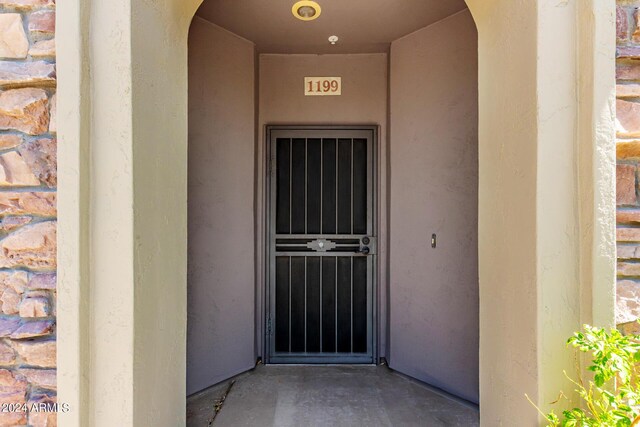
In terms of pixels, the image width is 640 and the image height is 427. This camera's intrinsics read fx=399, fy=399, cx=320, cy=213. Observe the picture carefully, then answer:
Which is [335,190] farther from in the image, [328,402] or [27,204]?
[27,204]

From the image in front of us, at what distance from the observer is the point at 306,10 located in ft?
8.77

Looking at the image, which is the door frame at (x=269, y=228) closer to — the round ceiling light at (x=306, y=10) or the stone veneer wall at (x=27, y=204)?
the round ceiling light at (x=306, y=10)

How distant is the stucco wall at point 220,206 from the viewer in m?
2.82

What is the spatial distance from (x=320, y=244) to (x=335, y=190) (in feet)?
1.57

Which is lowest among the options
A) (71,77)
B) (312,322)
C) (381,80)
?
(312,322)

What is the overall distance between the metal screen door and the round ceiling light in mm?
910

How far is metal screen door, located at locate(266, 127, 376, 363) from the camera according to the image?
11.2ft

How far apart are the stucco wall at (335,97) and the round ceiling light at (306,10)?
2.06 ft

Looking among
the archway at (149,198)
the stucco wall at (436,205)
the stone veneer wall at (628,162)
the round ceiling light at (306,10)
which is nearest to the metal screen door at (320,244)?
the stucco wall at (436,205)

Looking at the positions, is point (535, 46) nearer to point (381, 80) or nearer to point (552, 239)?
point (552, 239)

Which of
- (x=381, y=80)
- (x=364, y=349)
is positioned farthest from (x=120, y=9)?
(x=364, y=349)

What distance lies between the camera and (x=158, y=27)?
1504 millimetres

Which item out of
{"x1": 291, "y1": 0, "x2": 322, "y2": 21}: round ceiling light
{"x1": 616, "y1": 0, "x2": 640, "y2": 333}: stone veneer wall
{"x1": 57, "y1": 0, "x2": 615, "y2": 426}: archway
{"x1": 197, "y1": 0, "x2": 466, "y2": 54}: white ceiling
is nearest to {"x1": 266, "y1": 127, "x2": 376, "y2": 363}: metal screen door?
{"x1": 197, "y1": 0, "x2": 466, "y2": 54}: white ceiling

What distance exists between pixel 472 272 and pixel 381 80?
1.75 meters
